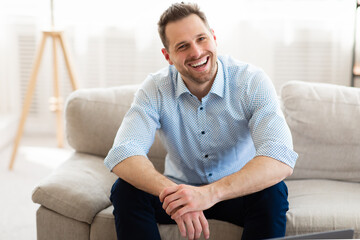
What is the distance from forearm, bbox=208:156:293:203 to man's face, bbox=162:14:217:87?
0.41 metres

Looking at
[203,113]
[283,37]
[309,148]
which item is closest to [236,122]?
[203,113]

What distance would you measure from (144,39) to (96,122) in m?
1.53

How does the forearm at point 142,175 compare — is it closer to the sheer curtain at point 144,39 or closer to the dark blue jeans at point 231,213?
the dark blue jeans at point 231,213

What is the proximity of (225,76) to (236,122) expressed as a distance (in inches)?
7.4

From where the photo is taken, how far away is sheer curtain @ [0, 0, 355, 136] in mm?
3441

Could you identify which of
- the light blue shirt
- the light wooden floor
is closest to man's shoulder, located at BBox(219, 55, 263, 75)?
the light blue shirt

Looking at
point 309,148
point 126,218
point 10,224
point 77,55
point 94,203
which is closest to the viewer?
point 126,218

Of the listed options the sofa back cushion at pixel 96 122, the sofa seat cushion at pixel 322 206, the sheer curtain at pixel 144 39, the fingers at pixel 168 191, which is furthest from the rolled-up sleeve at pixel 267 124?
the sheer curtain at pixel 144 39

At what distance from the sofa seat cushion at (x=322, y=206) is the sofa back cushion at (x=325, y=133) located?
56 mm

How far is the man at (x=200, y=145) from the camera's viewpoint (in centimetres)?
167

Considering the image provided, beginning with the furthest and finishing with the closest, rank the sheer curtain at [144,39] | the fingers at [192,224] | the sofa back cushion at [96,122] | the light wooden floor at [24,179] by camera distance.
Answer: the sheer curtain at [144,39] < the light wooden floor at [24,179] < the sofa back cushion at [96,122] < the fingers at [192,224]

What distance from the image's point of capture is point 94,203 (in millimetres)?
1875

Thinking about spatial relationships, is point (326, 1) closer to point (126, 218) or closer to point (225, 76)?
point (225, 76)

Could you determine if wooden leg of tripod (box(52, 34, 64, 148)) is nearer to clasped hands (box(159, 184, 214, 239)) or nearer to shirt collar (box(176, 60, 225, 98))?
shirt collar (box(176, 60, 225, 98))
